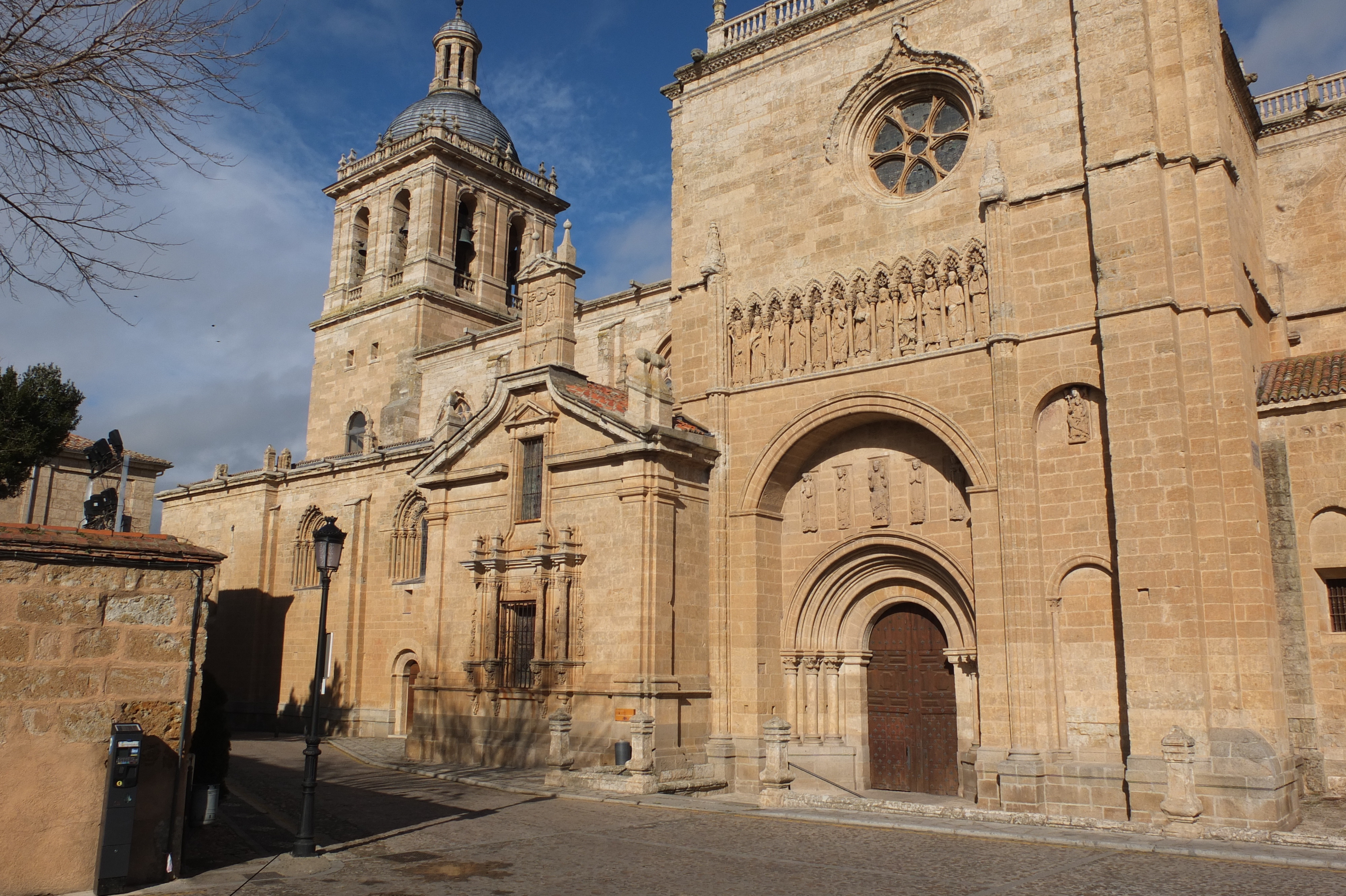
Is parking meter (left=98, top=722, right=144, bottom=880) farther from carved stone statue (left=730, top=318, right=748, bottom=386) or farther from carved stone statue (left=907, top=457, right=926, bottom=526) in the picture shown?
carved stone statue (left=730, top=318, right=748, bottom=386)

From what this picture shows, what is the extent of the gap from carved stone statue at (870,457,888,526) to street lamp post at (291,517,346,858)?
9.58m

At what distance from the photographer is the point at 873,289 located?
725 inches

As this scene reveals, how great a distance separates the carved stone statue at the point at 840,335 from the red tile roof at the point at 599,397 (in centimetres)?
427

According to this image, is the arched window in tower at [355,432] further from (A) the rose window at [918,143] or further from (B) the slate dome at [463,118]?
(A) the rose window at [918,143]

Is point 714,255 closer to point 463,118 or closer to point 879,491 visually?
point 879,491

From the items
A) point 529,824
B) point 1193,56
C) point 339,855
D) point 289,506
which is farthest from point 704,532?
point 289,506

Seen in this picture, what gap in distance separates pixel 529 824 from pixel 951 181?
12.5 m

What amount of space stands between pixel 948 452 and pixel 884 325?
253 cm

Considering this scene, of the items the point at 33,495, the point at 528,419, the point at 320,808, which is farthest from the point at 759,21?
the point at 320,808

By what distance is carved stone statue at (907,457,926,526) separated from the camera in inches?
699

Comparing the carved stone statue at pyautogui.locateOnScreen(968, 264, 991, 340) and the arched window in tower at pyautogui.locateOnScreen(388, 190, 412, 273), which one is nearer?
the carved stone statue at pyautogui.locateOnScreen(968, 264, 991, 340)

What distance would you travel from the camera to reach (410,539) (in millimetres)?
29719

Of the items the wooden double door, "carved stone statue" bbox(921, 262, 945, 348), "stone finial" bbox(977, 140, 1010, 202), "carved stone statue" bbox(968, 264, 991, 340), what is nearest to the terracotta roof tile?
"carved stone statue" bbox(921, 262, 945, 348)

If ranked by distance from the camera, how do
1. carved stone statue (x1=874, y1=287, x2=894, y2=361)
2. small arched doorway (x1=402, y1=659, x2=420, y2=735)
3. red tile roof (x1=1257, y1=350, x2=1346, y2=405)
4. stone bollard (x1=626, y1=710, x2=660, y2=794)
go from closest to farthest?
red tile roof (x1=1257, y1=350, x2=1346, y2=405), stone bollard (x1=626, y1=710, x2=660, y2=794), carved stone statue (x1=874, y1=287, x2=894, y2=361), small arched doorway (x1=402, y1=659, x2=420, y2=735)
